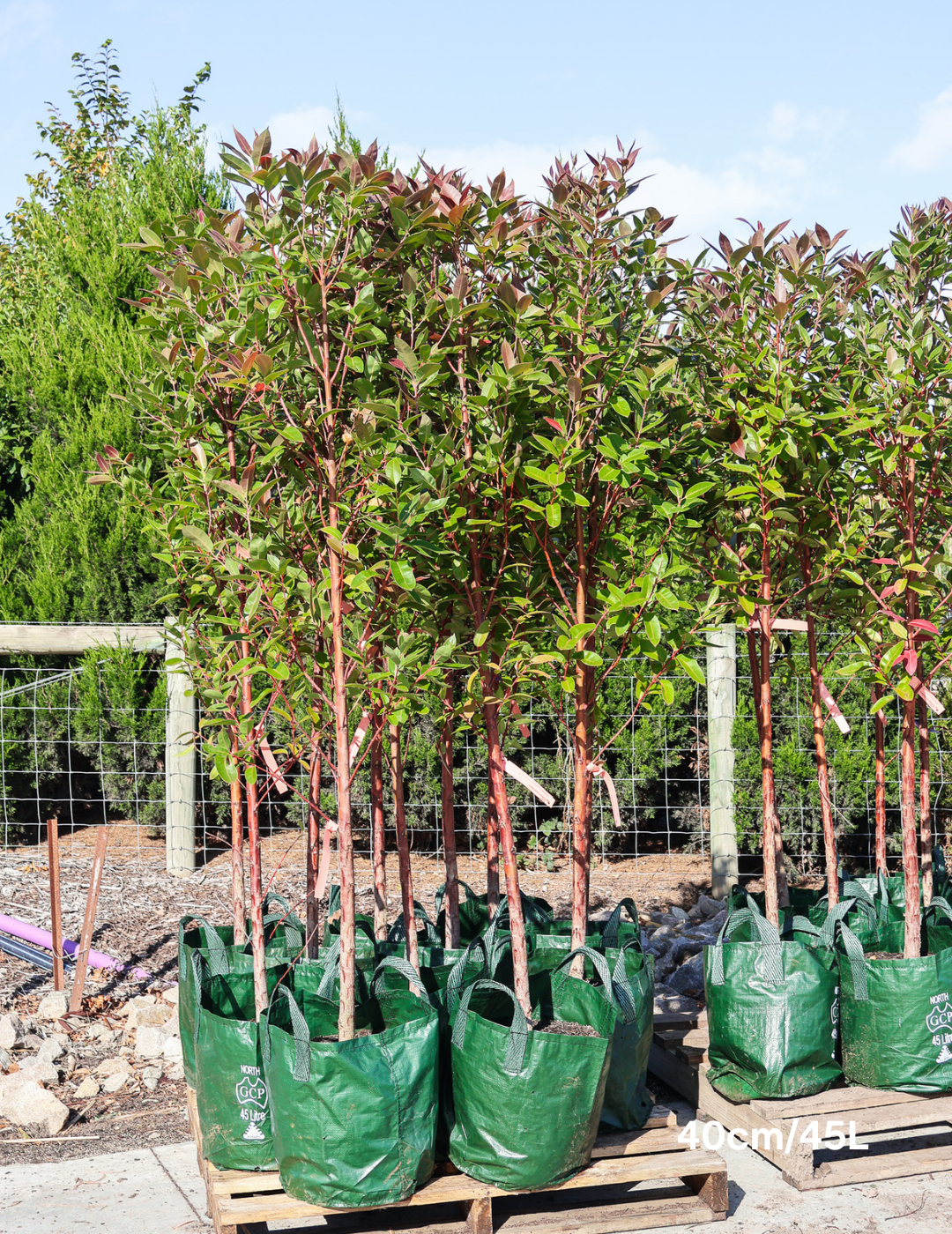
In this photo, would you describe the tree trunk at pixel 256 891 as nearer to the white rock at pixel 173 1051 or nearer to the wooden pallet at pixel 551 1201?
the wooden pallet at pixel 551 1201

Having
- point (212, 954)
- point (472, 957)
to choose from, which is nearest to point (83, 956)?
point (212, 954)

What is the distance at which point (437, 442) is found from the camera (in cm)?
258

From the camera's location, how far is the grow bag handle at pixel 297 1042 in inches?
93.6

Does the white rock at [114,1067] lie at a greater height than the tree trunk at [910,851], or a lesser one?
lesser

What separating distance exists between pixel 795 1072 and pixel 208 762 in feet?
13.7

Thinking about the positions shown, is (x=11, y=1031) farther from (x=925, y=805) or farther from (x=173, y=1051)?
(x=925, y=805)

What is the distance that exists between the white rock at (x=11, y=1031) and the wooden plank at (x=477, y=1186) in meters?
1.73

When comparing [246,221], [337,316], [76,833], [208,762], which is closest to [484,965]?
[337,316]

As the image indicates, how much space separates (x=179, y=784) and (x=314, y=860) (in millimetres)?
2801

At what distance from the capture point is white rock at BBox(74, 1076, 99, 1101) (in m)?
3.60

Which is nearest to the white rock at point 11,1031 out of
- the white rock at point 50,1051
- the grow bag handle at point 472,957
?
the white rock at point 50,1051

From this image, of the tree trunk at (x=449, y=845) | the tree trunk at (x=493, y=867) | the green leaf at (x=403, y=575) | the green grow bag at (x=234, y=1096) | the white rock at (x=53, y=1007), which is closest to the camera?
the green leaf at (x=403, y=575)

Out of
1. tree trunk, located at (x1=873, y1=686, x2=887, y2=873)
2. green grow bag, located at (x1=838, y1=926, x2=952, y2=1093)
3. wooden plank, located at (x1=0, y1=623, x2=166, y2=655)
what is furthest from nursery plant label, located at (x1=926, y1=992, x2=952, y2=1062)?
wooden plank, located at (x1=0, y1=623, x2=166, y2=655)

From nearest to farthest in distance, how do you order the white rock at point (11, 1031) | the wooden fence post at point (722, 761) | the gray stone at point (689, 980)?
the white rock at point (11, 1031)
the gray stone at point (689, 980)
the wooden fence post at point (722, 761)
